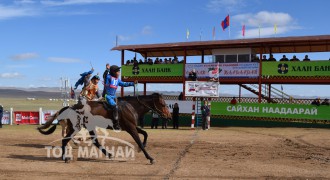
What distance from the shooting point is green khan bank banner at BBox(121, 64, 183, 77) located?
30.8m

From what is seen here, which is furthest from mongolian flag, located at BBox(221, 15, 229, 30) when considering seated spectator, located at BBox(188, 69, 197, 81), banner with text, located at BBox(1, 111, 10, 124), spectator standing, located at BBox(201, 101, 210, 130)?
banner with text, located at BBox(1, 111, 10, 124)

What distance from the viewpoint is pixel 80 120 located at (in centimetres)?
1206

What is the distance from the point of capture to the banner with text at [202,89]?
87.0ft

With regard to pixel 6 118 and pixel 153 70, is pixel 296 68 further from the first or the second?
pixel 6 118

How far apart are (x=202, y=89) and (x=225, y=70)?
3.32 metres

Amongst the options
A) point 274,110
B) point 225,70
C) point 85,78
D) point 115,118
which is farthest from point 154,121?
point 115,118

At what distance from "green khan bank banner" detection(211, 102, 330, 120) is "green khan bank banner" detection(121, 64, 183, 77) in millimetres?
4195

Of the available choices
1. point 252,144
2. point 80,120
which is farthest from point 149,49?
point 80,120

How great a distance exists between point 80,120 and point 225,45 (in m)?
18.9

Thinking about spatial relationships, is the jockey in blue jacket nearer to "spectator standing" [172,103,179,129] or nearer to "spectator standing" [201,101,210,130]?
"spectator standing" [201,101,210,130]

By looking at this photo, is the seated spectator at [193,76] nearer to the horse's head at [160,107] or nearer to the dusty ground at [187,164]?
the dusty ground at [187,164]

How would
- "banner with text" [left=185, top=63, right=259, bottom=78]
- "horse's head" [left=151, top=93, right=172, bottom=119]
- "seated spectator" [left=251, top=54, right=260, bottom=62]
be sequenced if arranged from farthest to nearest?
"seated spectator" [left=251, top=54, right=260, bottom=62]
"banner with text" [left=185, top=63, right=259, bottom=78]
"horse's head" [left=151, top=93, right=172, bottom=119]

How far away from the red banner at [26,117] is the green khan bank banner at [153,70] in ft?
25.6

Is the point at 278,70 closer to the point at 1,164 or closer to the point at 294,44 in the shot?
the point at 294,44
